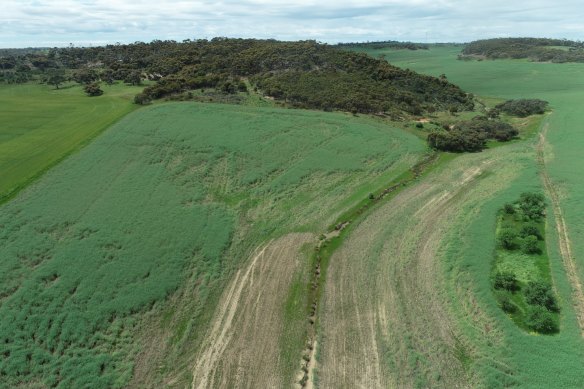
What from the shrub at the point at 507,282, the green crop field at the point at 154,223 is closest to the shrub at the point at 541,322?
the shrub at the point at 507,282

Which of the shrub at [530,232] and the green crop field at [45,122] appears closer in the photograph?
the shrub at [530,232]

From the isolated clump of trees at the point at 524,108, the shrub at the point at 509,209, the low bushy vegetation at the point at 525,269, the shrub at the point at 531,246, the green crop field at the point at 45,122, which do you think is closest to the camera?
the low bushy vegetation at the point at 525,269

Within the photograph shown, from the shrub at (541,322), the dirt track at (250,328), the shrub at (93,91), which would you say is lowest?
the dirt track at (250,328)

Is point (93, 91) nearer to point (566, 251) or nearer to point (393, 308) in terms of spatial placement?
point (393, 308)

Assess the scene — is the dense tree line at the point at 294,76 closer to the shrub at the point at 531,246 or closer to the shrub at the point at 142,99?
the shrub at the point at 142,99

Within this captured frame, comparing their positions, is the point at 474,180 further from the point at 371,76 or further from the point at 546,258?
the point at 371,76

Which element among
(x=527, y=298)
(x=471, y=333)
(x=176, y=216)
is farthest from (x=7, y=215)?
(x=527, y=298)
